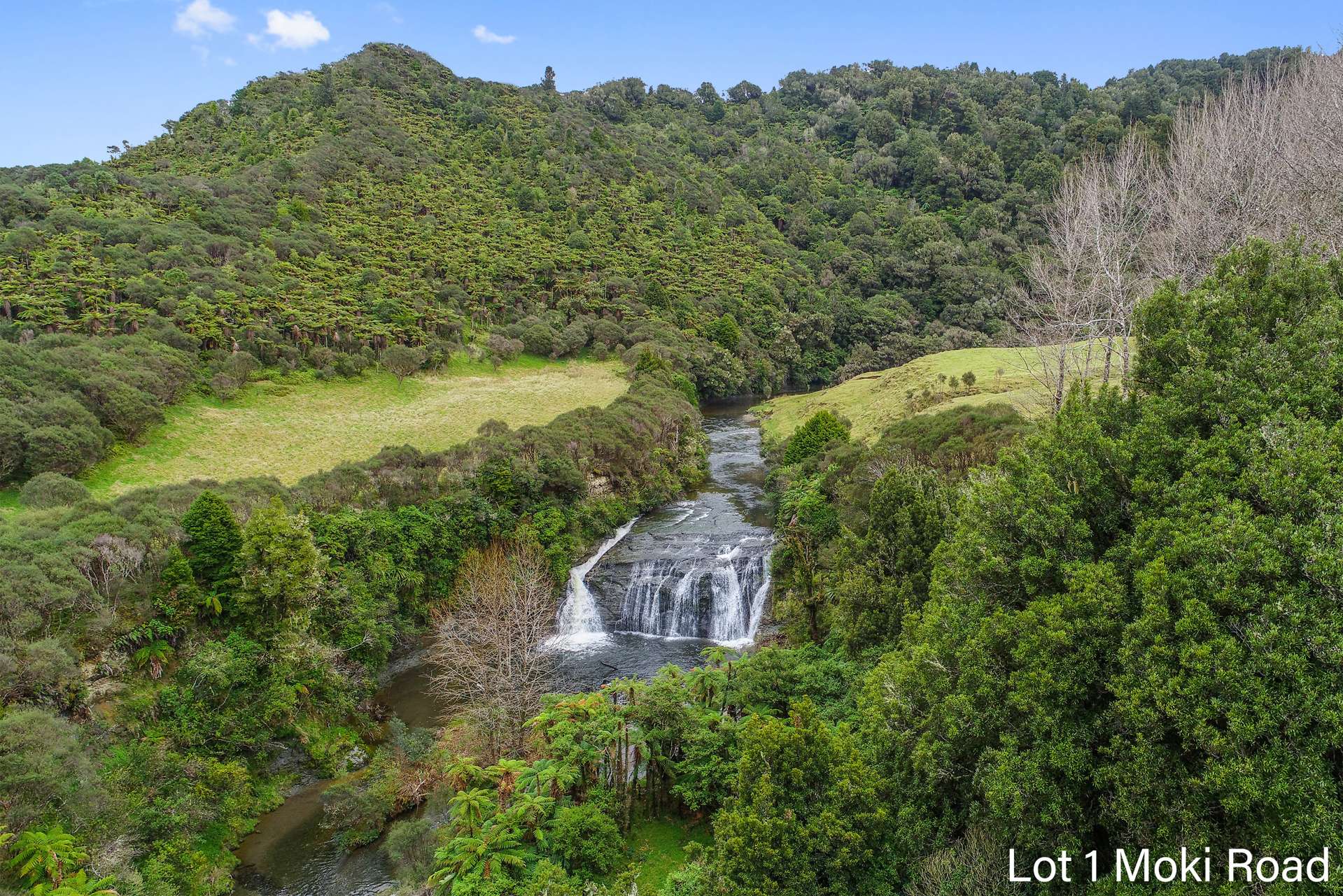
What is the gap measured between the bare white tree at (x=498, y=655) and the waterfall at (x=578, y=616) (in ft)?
7.11

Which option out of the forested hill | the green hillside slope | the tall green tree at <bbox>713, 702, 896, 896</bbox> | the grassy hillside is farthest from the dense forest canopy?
the grassy hillside

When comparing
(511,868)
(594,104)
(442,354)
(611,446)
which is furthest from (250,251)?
(594,104)

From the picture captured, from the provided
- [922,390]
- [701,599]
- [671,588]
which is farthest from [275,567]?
[922,390]

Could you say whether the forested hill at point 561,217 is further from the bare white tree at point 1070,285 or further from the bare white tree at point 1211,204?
the bare white tree at point 1211,204

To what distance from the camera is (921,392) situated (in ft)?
149

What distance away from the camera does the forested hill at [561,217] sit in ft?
174

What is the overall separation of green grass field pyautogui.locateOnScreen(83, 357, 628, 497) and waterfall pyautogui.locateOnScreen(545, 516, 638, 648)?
41.9 ft

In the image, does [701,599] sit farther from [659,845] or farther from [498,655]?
[659,845]

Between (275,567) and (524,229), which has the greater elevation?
(524,229)

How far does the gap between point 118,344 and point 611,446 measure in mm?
30339

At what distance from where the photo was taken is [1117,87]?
5261 inches

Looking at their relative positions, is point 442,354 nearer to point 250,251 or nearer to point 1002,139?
point 250,251

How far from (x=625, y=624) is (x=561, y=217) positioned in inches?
3155

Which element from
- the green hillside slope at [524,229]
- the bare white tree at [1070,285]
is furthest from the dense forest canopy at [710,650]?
the bare white tree at [1070,285]
